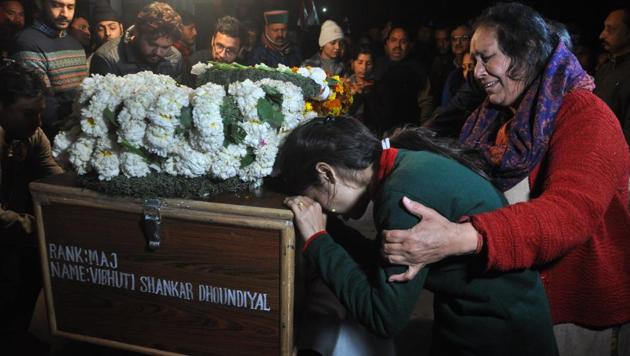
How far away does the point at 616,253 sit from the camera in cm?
170

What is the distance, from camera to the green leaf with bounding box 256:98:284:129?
1736mm

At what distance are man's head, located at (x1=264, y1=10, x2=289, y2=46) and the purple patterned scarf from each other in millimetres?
3631

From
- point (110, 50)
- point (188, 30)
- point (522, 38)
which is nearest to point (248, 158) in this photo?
point (522, 38)

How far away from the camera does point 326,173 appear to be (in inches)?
65.7

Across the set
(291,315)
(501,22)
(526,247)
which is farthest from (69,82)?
(526,247)

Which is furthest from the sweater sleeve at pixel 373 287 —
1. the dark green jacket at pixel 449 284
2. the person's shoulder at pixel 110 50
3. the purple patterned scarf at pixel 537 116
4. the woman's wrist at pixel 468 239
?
the person's shoulder at pixel 110 50

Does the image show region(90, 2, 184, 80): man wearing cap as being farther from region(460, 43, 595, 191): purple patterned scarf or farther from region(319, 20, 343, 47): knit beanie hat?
region(319, 20, 343, 47): knit beanie hat

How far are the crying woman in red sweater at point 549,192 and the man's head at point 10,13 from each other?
5.26 metres

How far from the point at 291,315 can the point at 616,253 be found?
1.16 meters

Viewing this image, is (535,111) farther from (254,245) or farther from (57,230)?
(57,230)

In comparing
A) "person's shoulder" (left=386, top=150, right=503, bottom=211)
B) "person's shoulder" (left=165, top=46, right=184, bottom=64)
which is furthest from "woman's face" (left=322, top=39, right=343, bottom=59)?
"person's shoulder" (left=386, top=150, right=503, bottom=211)

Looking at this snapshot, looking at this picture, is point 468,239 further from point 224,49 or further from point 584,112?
point 224,49

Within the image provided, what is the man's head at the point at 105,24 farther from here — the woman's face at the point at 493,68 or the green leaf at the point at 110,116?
the woman's face at the point at 493,68

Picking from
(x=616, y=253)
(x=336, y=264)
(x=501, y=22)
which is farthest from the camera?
(x=501, y=22)
